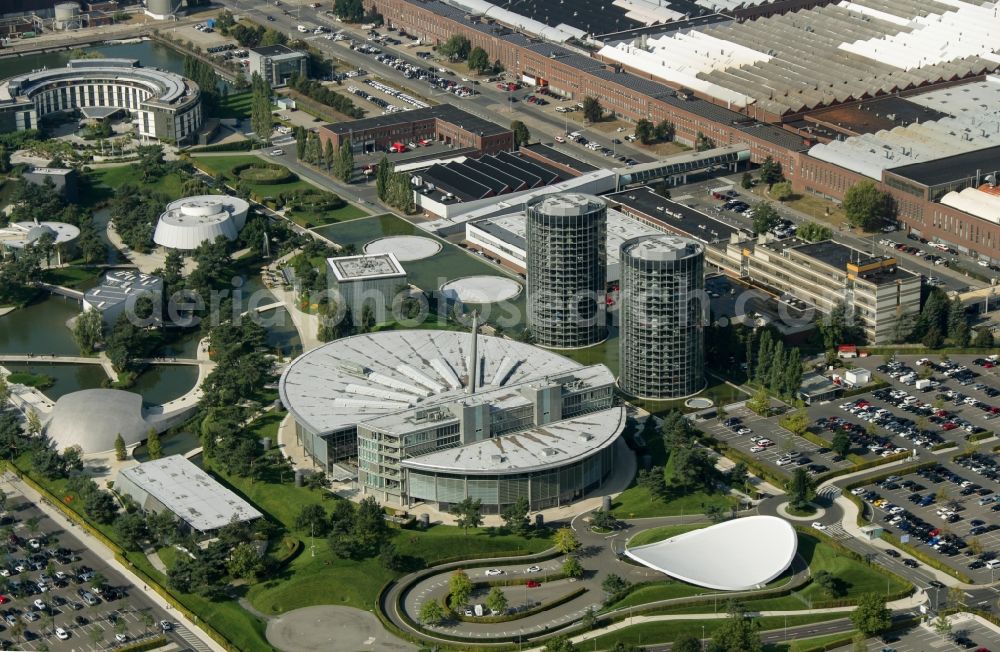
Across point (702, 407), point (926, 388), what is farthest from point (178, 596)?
point (926, 388)

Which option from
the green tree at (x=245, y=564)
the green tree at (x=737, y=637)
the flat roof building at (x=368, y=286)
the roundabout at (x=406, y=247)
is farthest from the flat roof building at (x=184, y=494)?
the roundabout at (x=406, y=247)

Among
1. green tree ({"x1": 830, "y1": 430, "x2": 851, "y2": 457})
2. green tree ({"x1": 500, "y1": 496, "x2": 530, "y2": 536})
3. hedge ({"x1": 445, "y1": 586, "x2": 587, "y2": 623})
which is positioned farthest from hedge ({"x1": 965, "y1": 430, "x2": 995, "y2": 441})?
hedge ({"x1": 445, "y1": 586, "x2": 587, "y2": 623})

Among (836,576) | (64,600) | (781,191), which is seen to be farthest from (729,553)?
(781,191)

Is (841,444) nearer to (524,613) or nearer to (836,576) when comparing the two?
(836,576)

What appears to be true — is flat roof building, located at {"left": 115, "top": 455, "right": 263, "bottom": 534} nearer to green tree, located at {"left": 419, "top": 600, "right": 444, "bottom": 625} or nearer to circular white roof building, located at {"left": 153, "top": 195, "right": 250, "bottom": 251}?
green tree, located at {"left": 419, "top": 600, "right": 444, "bottom": 625}

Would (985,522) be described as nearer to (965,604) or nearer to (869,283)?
(965,604)

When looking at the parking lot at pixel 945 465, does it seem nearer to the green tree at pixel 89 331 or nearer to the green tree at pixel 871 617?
the green tree at pixel 871 617
